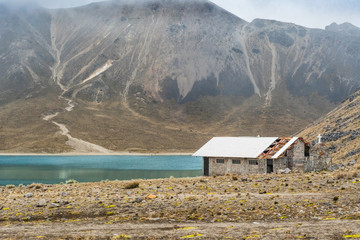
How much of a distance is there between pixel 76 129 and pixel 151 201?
151 meters

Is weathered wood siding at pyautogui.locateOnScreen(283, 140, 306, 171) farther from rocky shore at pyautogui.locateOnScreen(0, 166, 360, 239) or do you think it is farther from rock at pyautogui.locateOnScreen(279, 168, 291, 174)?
rocky shore at pyautogui.locateOnScreen(0, 166, 360, 239)

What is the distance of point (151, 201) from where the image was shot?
2238 cm

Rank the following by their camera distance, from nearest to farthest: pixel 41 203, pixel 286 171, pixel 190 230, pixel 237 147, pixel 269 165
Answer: pixel 190 230, pixel 41 203, pixel 286 171, pixel 269 165, pixel 237 147

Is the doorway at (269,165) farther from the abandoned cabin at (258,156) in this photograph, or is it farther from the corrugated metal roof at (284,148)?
the corrugated metal roof at (284,148)

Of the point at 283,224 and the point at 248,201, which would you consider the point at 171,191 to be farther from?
the point at 283,224

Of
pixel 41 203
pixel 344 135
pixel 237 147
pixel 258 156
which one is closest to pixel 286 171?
pixel 258 156

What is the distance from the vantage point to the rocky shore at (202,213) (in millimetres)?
14844

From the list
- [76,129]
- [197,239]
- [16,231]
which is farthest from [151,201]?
[76,129]

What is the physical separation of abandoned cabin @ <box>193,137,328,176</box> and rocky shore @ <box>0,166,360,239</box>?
1379cm

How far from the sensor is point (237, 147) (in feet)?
148

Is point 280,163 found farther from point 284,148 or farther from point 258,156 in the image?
point 258,156

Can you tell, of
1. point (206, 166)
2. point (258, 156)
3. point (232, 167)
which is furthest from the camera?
point (206, 166)

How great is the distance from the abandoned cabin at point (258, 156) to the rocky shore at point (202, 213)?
13788 millimetres

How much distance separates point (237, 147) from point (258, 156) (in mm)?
3674
